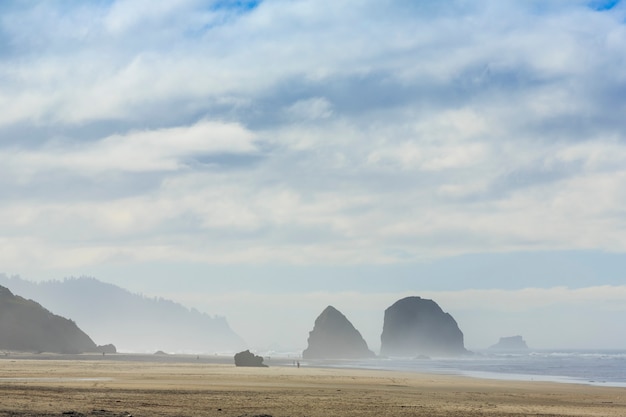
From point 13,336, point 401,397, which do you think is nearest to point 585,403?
point 401,397

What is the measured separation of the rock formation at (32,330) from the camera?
552 ft

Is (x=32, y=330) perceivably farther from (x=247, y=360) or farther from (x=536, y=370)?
(x=536, y=370)

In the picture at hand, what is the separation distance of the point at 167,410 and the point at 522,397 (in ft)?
89.2

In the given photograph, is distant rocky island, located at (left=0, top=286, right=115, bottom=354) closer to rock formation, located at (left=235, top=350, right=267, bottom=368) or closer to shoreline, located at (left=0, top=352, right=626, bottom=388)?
shoreline, located at (left=0, top=352, right=626, bottom=388)

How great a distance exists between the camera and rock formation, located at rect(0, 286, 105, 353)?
16812 cm

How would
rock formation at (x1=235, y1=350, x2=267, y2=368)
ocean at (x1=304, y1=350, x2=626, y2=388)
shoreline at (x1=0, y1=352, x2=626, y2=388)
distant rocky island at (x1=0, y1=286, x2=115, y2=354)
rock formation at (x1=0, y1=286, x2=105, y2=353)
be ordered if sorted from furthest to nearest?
rock formation at (x1=0, y1=286, x2=105, y2=353), distant rocky island at (x1=0, y1=286, x2=115, y2=354), rock formation at (x1=235, y1=350, x2=267, y2=368), ocean at (x1=304, y1=350, x2=626, y2=388), shoreline at (x1=0, y1=352, x2=626, y2=388)

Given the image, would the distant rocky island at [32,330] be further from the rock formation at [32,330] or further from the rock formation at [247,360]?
the rock formation at [247,360]

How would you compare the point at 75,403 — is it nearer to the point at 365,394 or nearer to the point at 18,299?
the point at 365,394

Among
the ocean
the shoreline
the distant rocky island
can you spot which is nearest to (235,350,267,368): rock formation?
the shoreline

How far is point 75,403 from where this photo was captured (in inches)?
1144

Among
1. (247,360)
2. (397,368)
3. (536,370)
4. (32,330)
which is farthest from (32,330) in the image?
(536,370)

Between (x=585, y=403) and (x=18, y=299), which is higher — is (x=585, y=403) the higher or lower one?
the lower one

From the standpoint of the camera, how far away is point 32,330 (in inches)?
6850

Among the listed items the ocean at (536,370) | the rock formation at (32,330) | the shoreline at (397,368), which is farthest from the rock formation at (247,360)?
the rock formation at (32,330)
